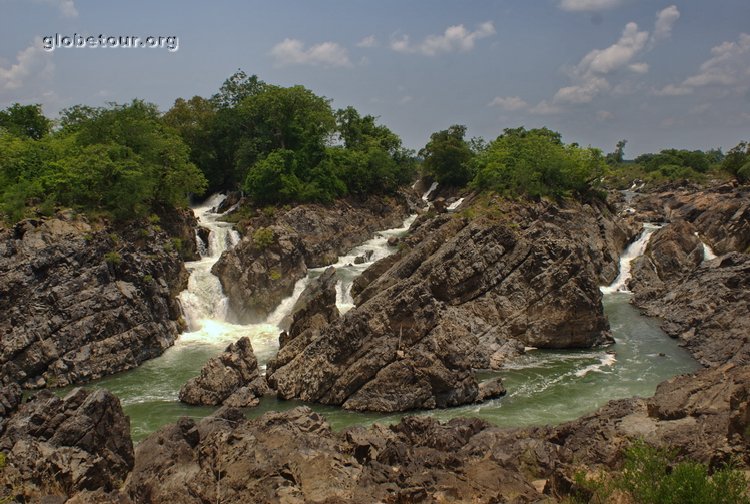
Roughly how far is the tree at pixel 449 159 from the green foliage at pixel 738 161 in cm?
3347

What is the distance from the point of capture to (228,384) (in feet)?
88.1

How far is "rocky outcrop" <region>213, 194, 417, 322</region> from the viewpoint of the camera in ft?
136

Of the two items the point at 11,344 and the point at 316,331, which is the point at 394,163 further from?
the point at 11,344

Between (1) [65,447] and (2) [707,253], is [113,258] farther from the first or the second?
(2) [707,253]

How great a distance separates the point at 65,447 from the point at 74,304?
17376 mm

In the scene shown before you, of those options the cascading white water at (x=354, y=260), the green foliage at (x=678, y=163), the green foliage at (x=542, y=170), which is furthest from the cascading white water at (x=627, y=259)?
the green foliage at (x=678, y=163)

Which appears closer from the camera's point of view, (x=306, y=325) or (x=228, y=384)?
(x=228, y=384)

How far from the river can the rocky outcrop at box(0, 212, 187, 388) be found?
1.74m

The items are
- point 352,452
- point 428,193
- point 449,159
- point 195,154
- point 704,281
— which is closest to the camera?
point 352,452

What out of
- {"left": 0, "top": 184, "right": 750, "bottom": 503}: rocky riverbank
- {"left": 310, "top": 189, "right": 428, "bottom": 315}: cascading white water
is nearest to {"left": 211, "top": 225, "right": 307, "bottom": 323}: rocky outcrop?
{"left": 310, "top": 189, "right": 428, "bottom": 315}: cascading white water

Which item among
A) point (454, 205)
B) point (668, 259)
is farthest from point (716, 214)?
point (454, 205)

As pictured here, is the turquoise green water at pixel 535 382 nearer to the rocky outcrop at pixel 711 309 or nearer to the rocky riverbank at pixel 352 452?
the rocky outcrop at pixel 711 309

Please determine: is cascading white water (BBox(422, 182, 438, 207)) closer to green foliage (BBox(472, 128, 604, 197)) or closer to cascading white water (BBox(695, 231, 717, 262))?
green foliage (BBox(472, 128, 604, 197))

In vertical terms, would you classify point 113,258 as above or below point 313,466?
above
